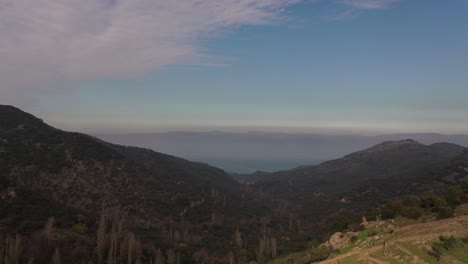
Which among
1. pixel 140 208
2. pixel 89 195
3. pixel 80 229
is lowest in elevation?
pixel 140 208

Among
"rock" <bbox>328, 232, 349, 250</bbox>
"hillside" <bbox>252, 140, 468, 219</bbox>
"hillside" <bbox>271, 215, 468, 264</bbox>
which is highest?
"hillside" <bbox>271, 215, 468, 264</bbox>

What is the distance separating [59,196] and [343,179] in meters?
125

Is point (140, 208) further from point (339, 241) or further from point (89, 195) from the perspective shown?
point (339, 241)

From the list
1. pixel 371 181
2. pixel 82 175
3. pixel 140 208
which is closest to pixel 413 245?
pixel 140 208

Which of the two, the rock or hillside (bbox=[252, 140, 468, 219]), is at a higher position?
the rock

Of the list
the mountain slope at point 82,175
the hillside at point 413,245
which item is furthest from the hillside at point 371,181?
the hillside at point 413,245

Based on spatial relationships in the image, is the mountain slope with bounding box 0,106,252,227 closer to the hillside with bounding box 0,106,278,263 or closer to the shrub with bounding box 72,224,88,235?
the hillside with bounding box 0,106,278,263

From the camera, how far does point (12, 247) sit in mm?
39375

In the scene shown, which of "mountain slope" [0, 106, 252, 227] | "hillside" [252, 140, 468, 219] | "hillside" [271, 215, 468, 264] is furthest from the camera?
"hillside" [252, 140, 468, 219]

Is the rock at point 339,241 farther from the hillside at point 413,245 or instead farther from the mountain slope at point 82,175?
the mountain slope at point 82,175

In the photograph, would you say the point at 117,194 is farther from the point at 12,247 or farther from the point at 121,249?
the point at 12,247

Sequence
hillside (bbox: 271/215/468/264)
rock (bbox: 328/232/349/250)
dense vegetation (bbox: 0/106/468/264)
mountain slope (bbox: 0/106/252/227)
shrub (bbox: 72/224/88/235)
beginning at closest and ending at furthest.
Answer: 1. hillside (bbox: 271/215/468/264)
2. rock (bbox: 328/232/349/250)
3. dense vegetation (bbox: 0/106/468/264)
4. shrub (bbox: 72/224/88/235)
5. mountain slope (bbox: 0/106/252/227)

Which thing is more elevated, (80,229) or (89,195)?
(89,195)

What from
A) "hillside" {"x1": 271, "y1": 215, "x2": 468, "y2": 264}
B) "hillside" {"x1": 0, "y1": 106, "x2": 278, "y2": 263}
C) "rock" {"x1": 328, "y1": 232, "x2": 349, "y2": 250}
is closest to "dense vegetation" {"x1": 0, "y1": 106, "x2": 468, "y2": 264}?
"hillside" {"x1": 0, "y1": 106, "x2": 278, "y2": 263}
